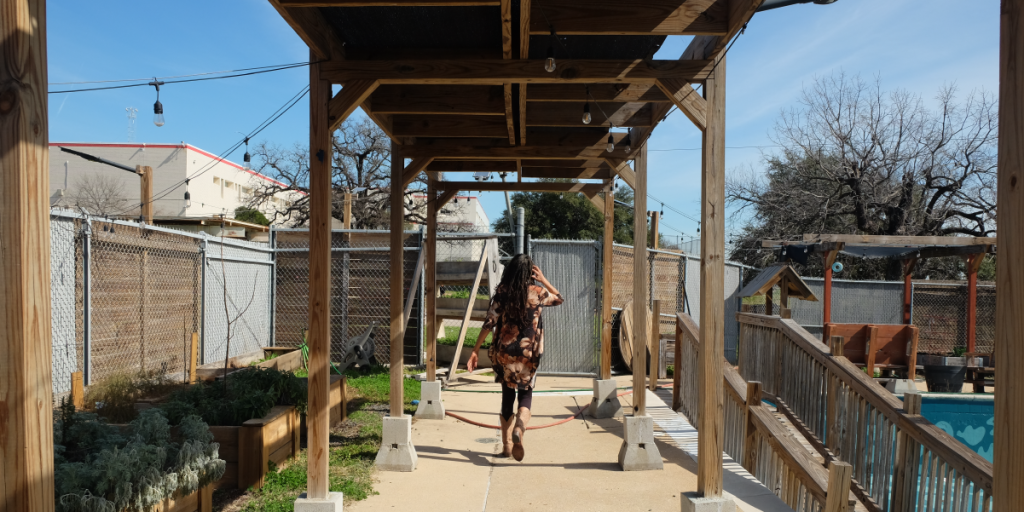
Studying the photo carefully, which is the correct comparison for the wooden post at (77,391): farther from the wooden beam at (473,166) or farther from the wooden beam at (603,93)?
the wooden beam at (603,93)

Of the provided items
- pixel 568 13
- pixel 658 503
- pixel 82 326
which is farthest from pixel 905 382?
pixel 82 326

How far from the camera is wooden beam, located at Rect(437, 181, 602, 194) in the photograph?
A: 25.2 ft

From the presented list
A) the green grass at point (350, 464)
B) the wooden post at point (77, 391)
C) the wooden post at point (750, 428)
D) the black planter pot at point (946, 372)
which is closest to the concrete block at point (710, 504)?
the wooden post at point (750, 428)

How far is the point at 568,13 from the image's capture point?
3.63m

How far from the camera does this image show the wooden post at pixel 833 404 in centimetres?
537

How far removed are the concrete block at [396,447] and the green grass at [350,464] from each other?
0.44ft

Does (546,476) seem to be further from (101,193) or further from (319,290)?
(101,193)

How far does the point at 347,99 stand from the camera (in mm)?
3930

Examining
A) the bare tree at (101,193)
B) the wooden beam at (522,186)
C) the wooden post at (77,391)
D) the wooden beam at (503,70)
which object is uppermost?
the bare tree at (101,193)

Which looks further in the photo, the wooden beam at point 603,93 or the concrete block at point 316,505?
the wooden beam at point 603,93

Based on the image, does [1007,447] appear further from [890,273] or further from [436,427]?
[890,273]

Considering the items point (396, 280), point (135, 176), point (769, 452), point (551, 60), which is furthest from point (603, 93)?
point (135, 176)

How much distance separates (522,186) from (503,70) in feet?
12.5

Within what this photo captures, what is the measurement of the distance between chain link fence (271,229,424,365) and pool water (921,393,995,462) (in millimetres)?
7858
